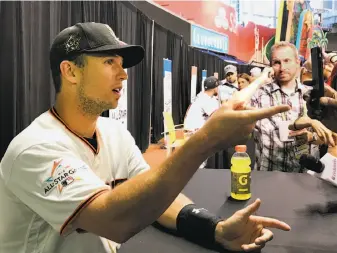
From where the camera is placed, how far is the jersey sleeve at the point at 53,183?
77 cm

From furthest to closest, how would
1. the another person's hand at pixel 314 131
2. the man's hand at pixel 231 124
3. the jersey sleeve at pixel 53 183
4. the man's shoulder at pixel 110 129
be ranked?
1. the another person's hand at pixel 314 131
2. the man's shoulder at pixel 110 129
3. the jersey sleeve at pixel 53 183
4. the man's hand at pixel 231 124

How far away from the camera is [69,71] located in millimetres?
1021

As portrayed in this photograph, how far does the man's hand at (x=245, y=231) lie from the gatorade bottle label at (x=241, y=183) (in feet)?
1.05

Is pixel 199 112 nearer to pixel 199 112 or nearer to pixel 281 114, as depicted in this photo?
pixel 199 112

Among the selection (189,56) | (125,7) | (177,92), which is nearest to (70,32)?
(125,7)

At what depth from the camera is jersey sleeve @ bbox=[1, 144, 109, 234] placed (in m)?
0.77

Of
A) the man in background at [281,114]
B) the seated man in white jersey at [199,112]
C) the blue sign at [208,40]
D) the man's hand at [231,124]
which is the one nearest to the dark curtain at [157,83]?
the blue sign at [208,40]

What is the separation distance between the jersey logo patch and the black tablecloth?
263 millimetres

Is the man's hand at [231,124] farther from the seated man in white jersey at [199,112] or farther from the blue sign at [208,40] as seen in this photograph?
the blue sign at [208,40]

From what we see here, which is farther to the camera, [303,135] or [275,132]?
[275,132]

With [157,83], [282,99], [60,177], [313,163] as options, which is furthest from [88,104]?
[157,83]

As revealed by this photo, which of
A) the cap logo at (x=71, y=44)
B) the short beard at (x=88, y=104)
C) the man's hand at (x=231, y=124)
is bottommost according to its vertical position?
the short beard at (x=88, y=104)

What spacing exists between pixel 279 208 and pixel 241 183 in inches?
6.5

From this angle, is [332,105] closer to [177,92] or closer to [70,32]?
[70,32]
